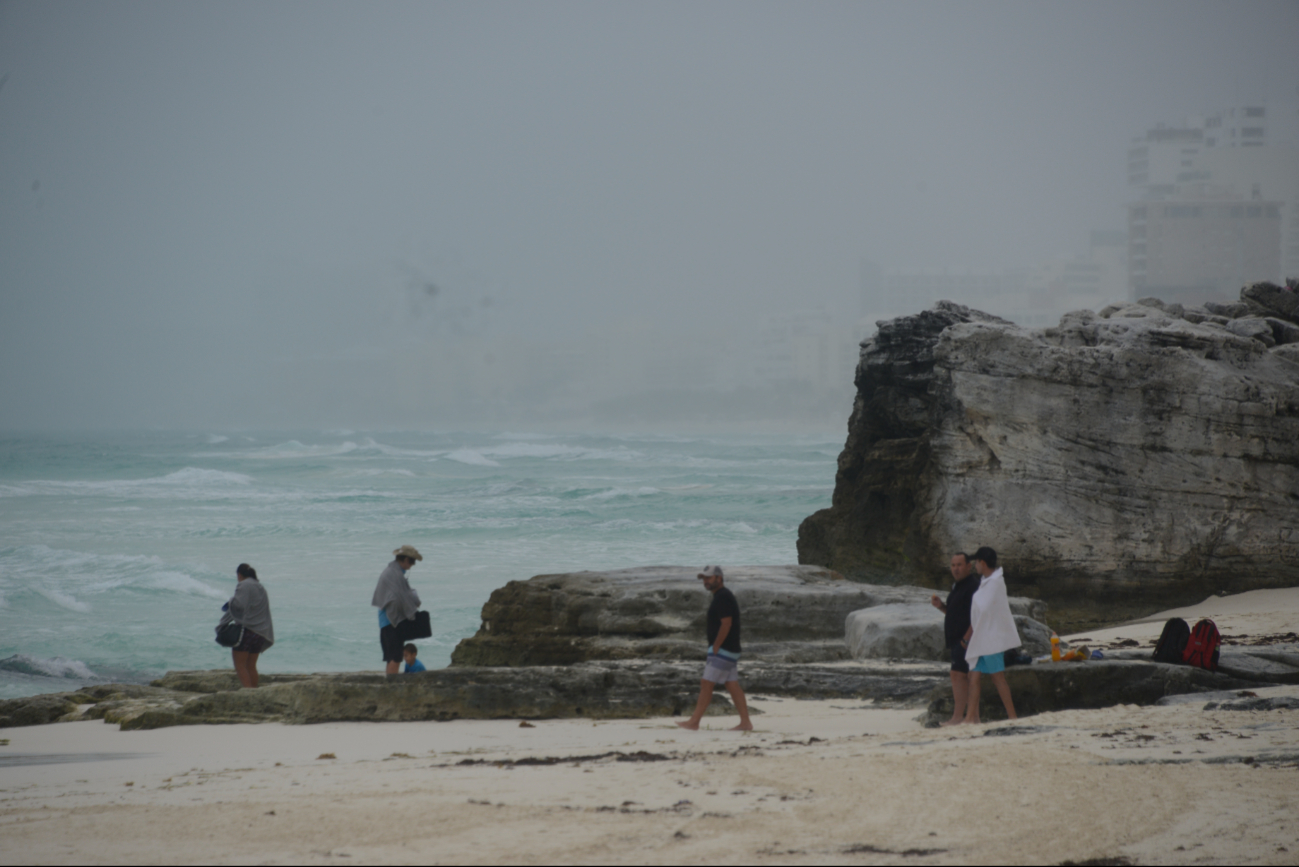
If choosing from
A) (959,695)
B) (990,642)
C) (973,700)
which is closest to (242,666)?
(959,695)

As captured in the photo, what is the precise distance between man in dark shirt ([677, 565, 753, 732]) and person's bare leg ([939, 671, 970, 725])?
141cm

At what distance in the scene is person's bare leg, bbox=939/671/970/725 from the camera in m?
7.12

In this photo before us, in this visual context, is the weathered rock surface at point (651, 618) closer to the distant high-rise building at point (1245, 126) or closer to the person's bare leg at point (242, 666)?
the person's bare leg at point (242, 666)

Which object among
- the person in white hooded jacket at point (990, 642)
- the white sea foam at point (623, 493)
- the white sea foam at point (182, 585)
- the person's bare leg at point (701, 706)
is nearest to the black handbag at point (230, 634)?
the person's bare leg at point (701, 706)

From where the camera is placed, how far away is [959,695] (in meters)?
7.20

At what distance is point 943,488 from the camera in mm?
13133

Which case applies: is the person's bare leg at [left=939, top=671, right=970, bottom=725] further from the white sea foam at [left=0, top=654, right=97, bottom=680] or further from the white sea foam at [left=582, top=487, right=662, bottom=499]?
the white sea foam at [left=582, top=487, right=662, bottom=499]

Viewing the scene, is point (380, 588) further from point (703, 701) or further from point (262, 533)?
point (262, 533)

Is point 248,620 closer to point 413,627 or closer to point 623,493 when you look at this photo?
point 413,627

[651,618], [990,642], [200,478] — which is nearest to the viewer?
[990,642]

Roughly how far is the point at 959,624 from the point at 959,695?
496mm

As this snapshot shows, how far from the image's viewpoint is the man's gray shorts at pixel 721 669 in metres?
7.45

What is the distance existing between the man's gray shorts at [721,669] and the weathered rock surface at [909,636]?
2.66 metres

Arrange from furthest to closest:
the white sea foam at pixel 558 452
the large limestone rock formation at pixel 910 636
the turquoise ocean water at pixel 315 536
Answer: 1. the white sea foam at pixel 558 452
2. the turquoise ocean water at pixel 315 536
3. the large limestone rock formation at pixel 910 636
